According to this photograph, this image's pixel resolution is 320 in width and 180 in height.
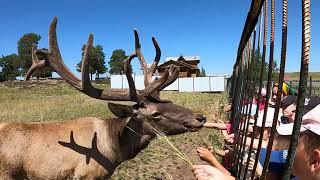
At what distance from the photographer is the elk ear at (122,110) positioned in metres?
6.30

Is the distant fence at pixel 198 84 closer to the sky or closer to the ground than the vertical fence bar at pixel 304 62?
closer to the ground

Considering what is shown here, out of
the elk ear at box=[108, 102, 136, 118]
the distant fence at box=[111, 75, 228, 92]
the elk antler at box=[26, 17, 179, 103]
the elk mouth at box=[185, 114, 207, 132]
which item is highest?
the elk antler at box=[26, 17, 179, 103]

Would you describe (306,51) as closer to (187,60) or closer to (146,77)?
(146,77)

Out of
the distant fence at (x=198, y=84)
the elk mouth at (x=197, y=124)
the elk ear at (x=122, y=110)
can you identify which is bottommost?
the distant fence at (x=198, y=84)

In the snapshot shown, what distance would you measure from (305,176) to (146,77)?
6198 millimetres

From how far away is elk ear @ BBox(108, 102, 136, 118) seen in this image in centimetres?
630

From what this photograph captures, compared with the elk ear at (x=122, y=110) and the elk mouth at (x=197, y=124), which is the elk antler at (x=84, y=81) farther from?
the elk mouth at (x=197, y=124)

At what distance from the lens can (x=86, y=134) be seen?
6.01m

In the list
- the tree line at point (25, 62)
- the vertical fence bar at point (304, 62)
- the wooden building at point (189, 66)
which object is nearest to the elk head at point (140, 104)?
the vertical fence bar at point (304, 62)

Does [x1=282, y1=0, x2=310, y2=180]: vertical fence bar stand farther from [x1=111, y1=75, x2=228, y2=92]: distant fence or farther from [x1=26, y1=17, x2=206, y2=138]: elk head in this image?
[x1=111, y1=75, x2=228, y2=92]: distant fence

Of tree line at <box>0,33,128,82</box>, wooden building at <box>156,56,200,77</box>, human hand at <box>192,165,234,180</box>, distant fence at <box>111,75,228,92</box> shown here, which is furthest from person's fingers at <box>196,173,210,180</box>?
tree line at <box>0,33,128,82</box>

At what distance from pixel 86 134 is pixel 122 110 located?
675mm

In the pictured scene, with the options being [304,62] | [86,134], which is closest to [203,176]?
[304,62]

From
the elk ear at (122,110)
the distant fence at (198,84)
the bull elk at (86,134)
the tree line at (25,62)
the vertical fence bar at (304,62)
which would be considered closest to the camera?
the vertical fence bar at (304,62)
